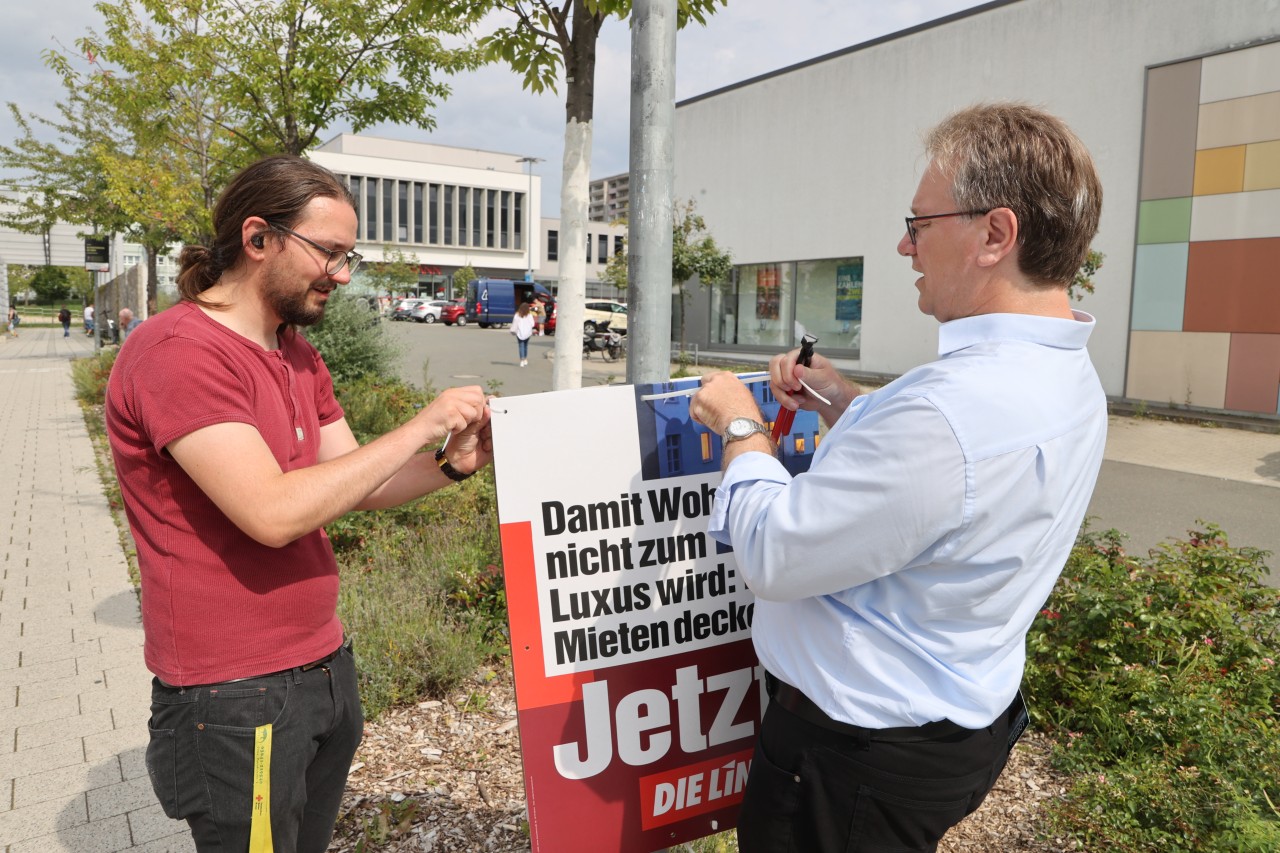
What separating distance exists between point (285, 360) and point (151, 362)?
37 centimetres

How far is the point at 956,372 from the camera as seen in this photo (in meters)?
1.39

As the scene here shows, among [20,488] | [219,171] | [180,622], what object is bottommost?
[20,488]

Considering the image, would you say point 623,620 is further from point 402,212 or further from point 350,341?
point 402,212

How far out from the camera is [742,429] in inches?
66.2

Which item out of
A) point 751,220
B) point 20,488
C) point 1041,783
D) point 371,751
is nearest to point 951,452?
point 1041,783

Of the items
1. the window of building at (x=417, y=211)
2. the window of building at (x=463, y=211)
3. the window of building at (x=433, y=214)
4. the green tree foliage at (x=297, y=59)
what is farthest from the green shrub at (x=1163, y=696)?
the window of building at (x=463, y=211)

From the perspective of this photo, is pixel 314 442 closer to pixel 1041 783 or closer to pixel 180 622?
pixel 180 622

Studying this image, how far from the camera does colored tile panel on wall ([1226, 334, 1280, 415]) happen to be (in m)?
14.4

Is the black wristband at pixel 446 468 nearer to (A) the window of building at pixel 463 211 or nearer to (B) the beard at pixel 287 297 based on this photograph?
(B) the beard at pixel 287 297

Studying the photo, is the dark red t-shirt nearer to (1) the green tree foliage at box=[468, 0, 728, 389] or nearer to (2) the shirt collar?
(2) the shirt collar

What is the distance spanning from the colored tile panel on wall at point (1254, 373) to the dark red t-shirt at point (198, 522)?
54.9 ft

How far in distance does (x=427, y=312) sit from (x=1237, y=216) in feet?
131

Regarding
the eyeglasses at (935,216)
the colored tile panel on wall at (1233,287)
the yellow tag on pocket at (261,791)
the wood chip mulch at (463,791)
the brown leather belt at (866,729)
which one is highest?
the colored tile panel on wall at (1233,287)

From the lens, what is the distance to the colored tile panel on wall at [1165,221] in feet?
50.4
